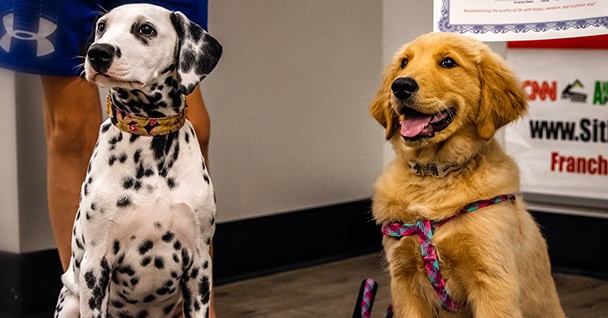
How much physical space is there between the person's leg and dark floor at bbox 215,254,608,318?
1093 mm

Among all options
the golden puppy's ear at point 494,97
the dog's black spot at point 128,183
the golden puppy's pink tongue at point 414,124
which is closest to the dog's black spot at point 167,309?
the dog's black spot at point 128,183

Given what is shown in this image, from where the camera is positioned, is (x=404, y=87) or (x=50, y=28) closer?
(x=404, y=87)

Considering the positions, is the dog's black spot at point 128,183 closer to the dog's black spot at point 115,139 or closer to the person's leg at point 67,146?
the dog's black spot at point 115,139

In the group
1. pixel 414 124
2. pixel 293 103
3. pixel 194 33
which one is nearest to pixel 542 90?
pixel 293 103

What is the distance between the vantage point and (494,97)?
2648mm

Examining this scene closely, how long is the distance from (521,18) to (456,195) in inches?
23.7

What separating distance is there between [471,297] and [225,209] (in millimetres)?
1850

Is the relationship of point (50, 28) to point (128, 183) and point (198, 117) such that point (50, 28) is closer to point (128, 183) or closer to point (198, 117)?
point (198, 117)

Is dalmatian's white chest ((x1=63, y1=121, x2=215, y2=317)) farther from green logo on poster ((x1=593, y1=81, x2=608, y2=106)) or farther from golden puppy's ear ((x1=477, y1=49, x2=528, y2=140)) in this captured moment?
green logo on poster ((x1=593, y1=81, x2=608, y2=106))

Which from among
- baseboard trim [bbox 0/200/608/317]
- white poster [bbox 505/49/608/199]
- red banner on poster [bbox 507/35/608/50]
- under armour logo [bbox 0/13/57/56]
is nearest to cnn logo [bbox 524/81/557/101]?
white poster [bbox 505/49/608/199]

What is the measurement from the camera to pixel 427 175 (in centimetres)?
274

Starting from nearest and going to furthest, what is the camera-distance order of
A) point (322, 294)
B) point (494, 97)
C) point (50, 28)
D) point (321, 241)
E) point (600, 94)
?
point (494, 97)
point (50, 28)
point (322, 294)
point (600, 94)
point (321, 241)

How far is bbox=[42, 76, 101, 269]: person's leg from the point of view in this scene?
2.78 meters

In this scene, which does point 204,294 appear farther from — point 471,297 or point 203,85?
point 203,85
